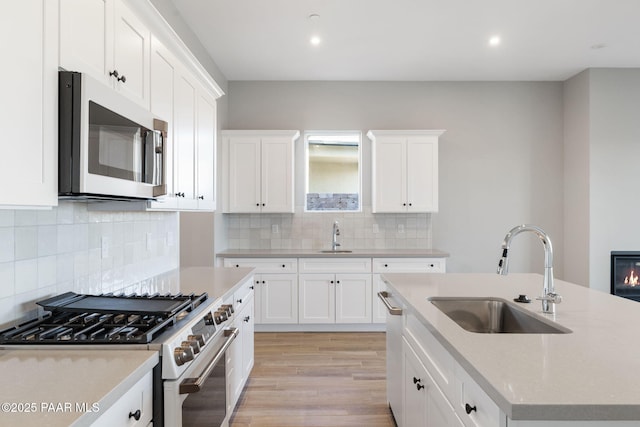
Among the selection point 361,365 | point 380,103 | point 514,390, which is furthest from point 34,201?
point 380,103

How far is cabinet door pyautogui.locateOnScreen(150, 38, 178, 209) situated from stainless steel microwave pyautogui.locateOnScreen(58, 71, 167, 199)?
0.55 ft

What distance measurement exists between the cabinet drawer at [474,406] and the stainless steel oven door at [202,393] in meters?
0.89

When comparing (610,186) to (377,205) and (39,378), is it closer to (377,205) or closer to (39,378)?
(377,205)

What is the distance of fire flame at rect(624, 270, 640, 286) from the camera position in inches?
170

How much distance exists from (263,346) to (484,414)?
9.97 feet

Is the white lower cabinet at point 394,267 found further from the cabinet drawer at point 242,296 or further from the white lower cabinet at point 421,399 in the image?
the white lower cabinet at point 421,399

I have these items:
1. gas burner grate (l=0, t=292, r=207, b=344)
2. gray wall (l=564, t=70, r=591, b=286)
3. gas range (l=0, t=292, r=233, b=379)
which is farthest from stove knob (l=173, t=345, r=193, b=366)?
gray wall (l=564, t=70, r=591, b=286)

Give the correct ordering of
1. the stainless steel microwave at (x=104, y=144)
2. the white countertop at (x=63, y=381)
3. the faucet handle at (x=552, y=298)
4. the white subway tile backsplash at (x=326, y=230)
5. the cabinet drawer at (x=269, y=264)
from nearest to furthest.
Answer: the white countertop at (x=63, y=381)
the stainless steel microwave at (x=104, y=144)
the faucet handle at (x=552, y=298)
the cabinet drawer at (x=269, y=264)
the white subway tile backsplash at (x=326, y=230)

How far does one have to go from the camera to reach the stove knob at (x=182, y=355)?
1.34m

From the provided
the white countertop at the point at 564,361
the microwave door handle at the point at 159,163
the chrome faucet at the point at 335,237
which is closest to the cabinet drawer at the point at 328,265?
the chrome faucet at the point at 335,237

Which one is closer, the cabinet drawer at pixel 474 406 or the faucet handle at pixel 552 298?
the cabinet drawer at pixel 474 406

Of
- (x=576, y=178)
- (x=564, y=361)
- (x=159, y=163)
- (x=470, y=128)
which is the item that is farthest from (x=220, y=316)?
(x=576, y=178)

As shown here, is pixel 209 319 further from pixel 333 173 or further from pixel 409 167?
pixel 333 173

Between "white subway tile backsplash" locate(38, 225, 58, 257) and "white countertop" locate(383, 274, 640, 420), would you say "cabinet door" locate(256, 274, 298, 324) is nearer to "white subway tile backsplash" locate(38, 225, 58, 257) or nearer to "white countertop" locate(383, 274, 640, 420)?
"white countertop" locate(383, 274, 640, 420)
